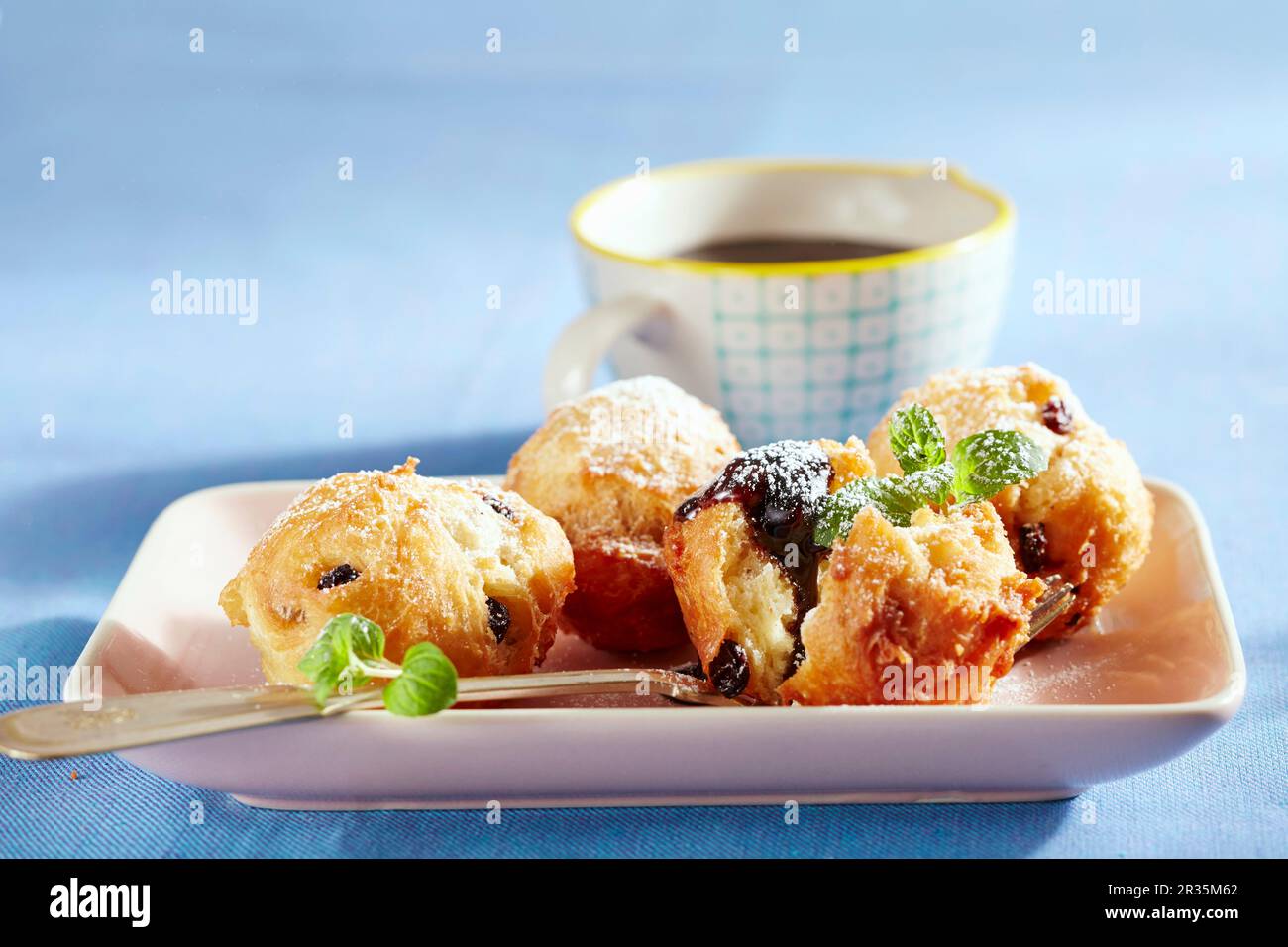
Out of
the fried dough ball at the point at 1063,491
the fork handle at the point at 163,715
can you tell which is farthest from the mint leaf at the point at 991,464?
the fork handle at the point at 163,715

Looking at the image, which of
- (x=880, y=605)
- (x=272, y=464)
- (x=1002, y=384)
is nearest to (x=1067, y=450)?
(x=1002, y=384)

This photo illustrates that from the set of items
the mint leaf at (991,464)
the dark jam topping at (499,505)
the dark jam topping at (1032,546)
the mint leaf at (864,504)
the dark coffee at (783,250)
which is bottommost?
the dark jam topping at (1032,546)

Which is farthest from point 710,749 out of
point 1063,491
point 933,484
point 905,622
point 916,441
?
point 1063,491

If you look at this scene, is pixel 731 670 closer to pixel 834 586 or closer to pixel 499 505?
pixel 834 586

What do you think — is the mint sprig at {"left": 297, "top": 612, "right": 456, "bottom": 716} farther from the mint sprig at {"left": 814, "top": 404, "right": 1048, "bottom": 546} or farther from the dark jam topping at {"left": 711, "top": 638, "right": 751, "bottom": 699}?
the mint sprig at {"left": 814, "top": 404, "right": 1048, "bottom": 546}

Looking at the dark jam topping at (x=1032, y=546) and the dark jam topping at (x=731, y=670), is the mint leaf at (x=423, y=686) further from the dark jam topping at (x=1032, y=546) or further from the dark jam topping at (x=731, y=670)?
the dark jam topping at (x=1032, y=546)

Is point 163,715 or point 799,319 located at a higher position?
point 799,319
